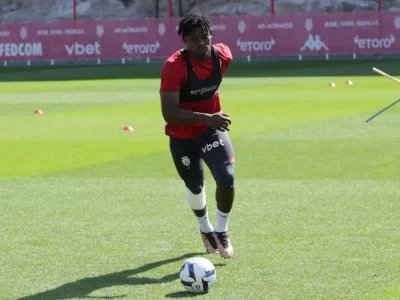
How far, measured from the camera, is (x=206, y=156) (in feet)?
29.5

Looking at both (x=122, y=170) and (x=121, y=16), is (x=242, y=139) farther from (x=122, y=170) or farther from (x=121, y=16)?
(x=121, y=16)

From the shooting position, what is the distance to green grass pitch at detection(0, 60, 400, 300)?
8.28 meters

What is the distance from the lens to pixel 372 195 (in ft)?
40.3

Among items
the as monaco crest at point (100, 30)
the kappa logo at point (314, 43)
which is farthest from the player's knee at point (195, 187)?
the as monaco crest at point (100, 30)

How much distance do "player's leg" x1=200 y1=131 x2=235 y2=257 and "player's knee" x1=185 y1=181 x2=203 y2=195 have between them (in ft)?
0.82

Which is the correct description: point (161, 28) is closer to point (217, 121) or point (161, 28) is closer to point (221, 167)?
point (221, 167)

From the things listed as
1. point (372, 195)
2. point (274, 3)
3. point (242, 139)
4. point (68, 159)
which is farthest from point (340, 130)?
point (274, 3)

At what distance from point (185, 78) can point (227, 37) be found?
1530 inches

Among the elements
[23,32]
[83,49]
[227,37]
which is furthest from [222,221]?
[23,32]

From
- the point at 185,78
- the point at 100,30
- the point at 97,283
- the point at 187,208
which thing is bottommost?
the point at 100,30

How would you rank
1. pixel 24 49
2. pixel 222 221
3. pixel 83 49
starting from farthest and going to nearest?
1. pixel 24 49
2. pixel 83 49
3. pixel 222 221

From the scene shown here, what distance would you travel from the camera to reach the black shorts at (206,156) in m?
8.95

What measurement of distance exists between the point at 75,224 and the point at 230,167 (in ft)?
8.20

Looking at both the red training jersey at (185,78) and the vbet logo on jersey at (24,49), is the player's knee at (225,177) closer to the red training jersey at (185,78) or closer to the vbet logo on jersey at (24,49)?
the red training jersey at (185,78)
